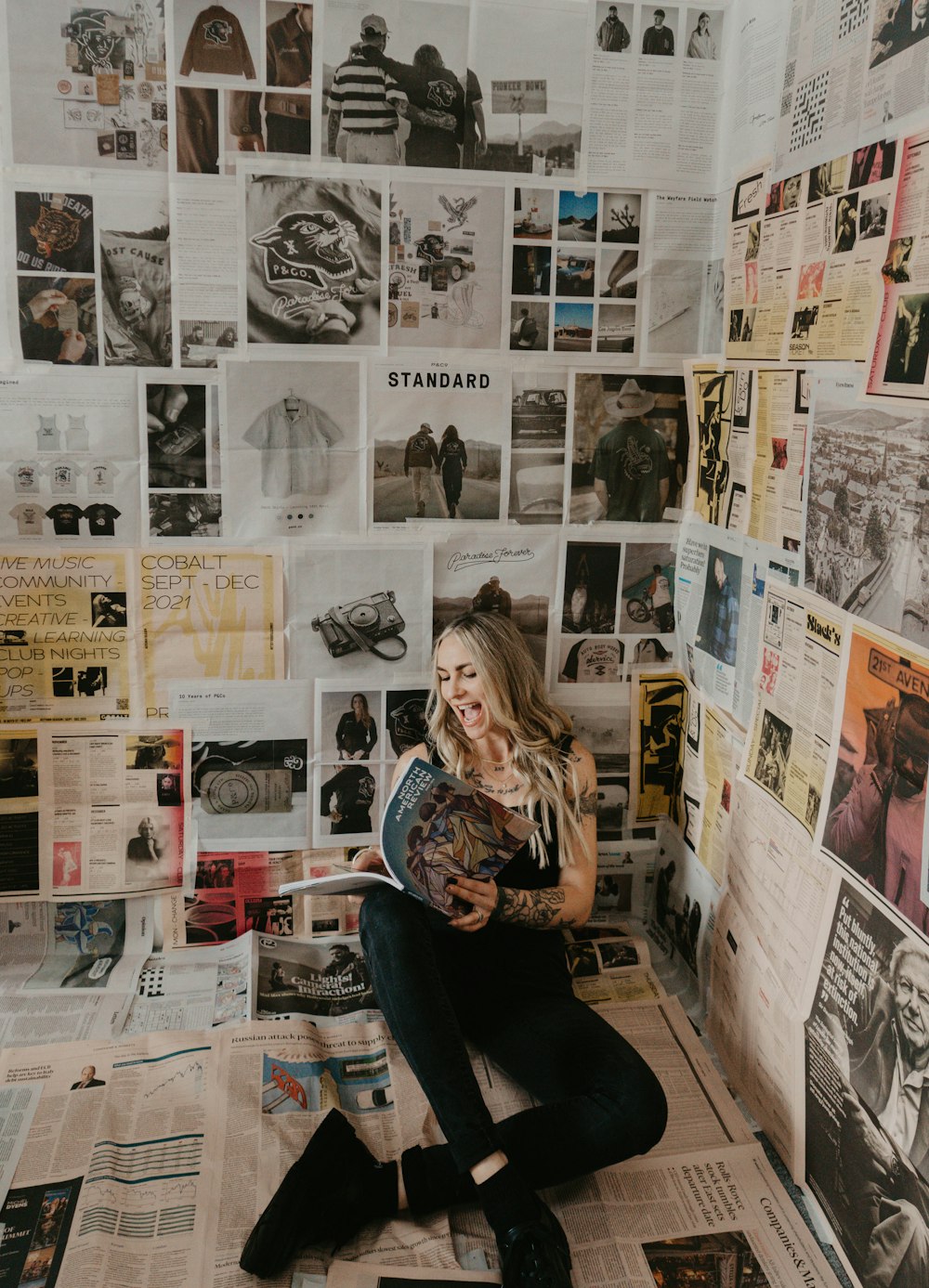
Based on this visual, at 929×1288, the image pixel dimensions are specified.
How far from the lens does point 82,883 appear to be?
5.84 feet

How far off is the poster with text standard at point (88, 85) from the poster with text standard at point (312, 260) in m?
0.18

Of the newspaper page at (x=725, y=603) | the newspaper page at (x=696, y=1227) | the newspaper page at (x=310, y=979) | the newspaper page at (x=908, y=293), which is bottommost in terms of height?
the newspaper page at (x=696, y=1227)

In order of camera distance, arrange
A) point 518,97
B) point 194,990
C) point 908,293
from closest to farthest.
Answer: point 908,293 < point 518,97 < point 194,990

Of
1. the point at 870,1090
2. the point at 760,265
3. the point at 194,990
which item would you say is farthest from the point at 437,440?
the point at 870,1090

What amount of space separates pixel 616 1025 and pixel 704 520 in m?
0.86

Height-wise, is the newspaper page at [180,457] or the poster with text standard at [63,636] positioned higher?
the newspaper page at [180,457]

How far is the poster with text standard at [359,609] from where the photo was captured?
174cm

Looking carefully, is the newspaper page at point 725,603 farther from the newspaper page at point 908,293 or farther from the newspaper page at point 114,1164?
the newspaper page at point 114,1164

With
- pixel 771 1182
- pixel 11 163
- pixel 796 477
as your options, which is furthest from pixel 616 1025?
pixel 11 163

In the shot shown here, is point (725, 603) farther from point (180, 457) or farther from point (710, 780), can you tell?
point (180, 457)

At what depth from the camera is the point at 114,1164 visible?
137 cm

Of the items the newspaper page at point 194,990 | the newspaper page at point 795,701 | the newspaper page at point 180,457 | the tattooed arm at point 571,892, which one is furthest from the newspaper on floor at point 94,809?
the newspaper page at point 795,701

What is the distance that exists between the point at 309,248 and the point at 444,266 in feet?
0.72

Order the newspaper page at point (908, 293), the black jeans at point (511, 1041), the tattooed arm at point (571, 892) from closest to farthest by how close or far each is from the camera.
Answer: the newspaper page at point (908, 293) → the black jeans at point (511, 1041) → the tattooed arm at point (571, 892)
